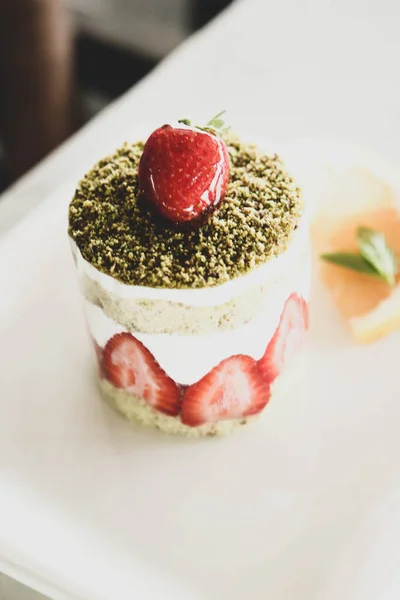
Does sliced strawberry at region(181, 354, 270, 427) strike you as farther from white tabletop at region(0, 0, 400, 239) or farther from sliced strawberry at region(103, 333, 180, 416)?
white tabletop at region(0, 0, 400, 239)

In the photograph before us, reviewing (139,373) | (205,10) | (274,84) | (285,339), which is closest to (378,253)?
(285,339)

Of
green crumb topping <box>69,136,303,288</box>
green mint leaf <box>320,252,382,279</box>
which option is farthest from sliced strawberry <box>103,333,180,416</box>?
green mint leaf <box>320,252,382,279</box>

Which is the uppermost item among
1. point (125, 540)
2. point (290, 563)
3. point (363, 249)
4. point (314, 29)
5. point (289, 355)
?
point (314, 29)

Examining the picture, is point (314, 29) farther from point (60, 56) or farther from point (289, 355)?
point (289, 355)

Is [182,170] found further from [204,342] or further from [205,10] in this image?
[205,10]

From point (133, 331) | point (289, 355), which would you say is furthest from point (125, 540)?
point (289, 355)

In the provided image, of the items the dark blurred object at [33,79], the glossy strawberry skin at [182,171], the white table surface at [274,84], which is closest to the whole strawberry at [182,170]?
the glossy strawberry skin at [182,171]
